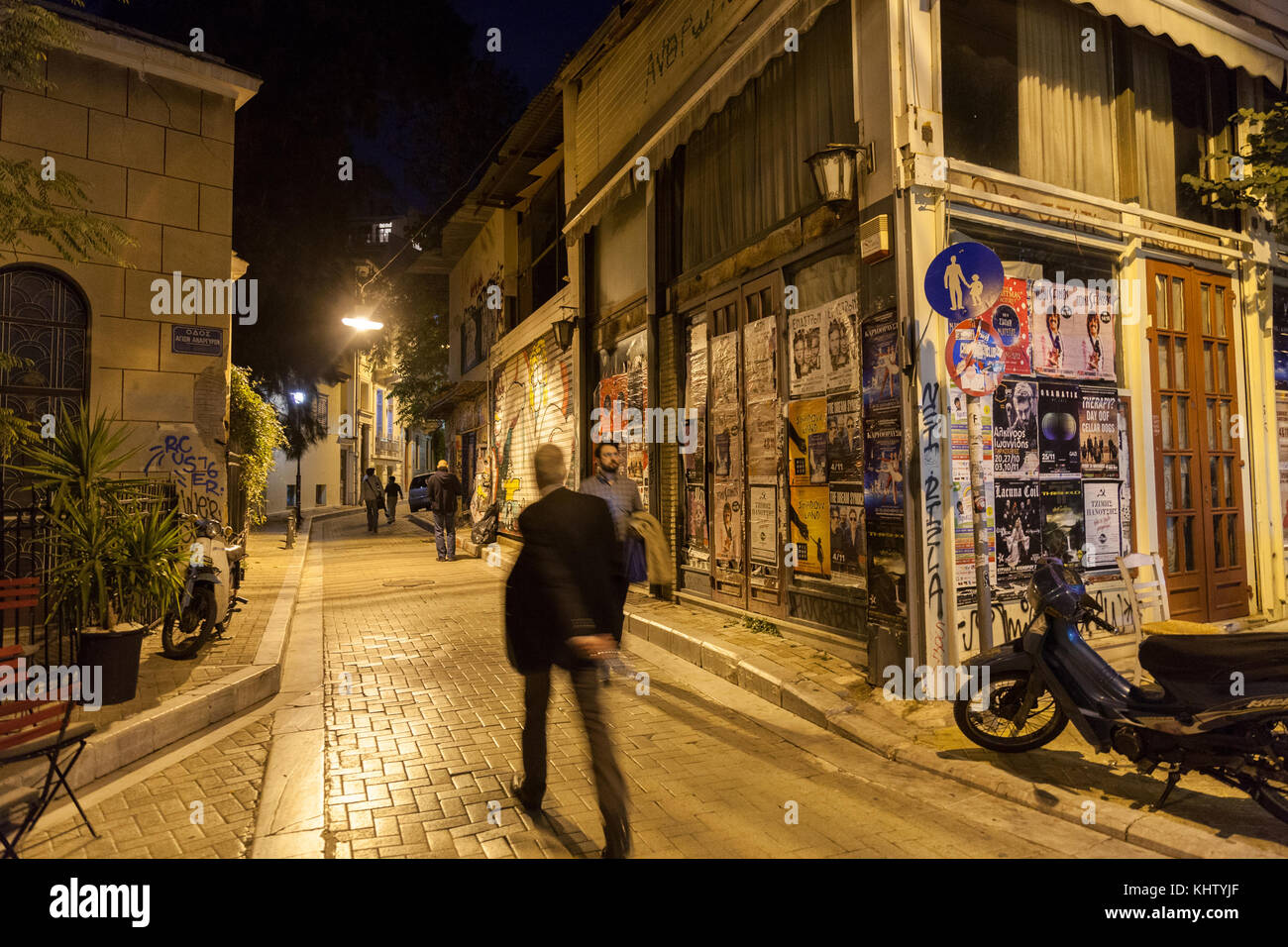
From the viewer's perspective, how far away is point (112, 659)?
5680 millimetres

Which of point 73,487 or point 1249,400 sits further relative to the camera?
point 1249,400

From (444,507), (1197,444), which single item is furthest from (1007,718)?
(444,507)

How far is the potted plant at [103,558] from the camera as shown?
5730 millimetres

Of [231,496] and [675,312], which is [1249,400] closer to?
[675,312]

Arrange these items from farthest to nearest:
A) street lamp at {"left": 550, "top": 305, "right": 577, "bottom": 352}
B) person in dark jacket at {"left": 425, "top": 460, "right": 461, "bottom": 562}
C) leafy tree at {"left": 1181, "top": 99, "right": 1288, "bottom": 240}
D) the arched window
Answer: person in dark jacket at {"left": 425, "top": 460, "right": 461, "bottom": 562}
street lamp at {"left": 550, "top": 305, "right": 577, "bottom": 352}
the arched window
leafy tree at {"left": 1181, "top": 99, "right": 1288, "bottom": 240}

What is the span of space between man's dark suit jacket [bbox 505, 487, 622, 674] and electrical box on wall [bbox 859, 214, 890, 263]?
3838mm

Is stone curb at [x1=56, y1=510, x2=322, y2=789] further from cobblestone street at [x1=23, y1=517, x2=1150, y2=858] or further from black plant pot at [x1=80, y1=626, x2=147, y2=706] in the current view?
black plant pot at [x1=80, y1=626, x2=147, y2=706]

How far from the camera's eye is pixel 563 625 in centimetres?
361

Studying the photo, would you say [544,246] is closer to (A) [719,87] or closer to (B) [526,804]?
(A) [719,87]

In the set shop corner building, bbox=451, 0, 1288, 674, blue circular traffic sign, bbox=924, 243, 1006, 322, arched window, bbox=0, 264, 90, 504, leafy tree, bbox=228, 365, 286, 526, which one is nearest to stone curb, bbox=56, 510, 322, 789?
arched window, bbox=0, 264, 90, 504

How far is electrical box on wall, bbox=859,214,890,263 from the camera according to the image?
639 cm

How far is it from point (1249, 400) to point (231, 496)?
1414 cm
